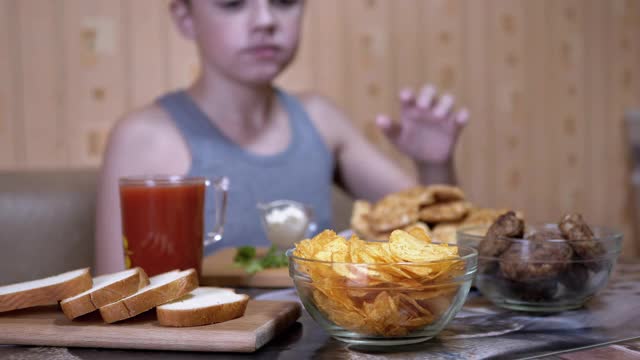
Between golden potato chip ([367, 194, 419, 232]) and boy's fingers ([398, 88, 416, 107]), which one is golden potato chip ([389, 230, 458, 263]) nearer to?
golden potato chip ([367, 194, 419, 232])

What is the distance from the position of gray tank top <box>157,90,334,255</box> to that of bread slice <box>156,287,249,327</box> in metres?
0.94

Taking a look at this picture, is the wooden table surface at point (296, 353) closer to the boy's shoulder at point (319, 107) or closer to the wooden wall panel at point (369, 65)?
the boy's shoulder at point (319, 107)

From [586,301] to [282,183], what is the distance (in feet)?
3.74

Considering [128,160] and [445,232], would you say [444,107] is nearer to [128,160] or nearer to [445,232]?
[445,232]

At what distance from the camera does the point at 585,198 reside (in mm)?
3779

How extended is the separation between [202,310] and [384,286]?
22cm

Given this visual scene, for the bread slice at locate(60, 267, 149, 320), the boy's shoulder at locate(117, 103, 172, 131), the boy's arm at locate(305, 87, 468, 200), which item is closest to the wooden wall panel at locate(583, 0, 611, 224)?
the boy's arm at locate(305, 87, 468, 200)

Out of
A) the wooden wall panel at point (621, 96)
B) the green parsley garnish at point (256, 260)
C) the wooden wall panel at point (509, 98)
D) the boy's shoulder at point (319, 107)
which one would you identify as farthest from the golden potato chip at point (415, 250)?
the wooden wall panel at point (621, 96)

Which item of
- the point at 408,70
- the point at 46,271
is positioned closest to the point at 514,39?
the point at 408,70

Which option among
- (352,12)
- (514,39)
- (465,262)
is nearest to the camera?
(465,262)

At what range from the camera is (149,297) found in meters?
0.88

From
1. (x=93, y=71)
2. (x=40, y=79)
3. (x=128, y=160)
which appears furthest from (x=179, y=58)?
(x=128, y=160)

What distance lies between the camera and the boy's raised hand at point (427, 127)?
1.93 meters

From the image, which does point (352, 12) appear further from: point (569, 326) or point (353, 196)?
point (569, 326)
